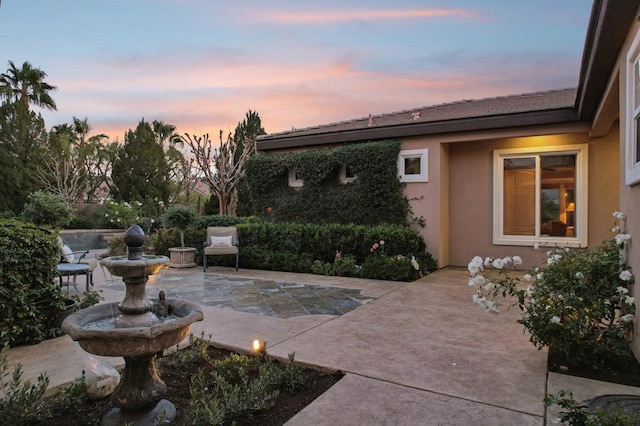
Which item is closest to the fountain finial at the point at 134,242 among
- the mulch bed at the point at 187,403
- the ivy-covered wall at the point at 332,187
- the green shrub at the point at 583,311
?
the mulch bed at the point at 187,403

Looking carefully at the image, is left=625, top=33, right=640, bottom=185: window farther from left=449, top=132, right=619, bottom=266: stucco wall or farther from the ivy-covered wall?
the ivy-covered wall

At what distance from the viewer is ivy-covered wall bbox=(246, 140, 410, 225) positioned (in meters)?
8.76

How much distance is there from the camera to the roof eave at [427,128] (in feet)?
23.9

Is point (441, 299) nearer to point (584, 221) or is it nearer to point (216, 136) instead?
point (584, 221)

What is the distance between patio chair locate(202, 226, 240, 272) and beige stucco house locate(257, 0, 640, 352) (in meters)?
A: 3.17

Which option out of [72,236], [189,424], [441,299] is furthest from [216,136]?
[189,424]

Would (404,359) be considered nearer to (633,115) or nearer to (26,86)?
(633,115)

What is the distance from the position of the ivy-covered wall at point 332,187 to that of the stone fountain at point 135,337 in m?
6.71

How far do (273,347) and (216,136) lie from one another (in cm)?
1495

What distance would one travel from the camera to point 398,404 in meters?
2.55

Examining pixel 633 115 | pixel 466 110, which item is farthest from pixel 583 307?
pixel 466 110

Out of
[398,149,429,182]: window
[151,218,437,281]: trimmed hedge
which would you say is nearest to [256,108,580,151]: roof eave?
[398,149,429,182]: window

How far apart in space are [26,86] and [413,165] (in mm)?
25311

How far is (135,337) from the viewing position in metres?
2.03
